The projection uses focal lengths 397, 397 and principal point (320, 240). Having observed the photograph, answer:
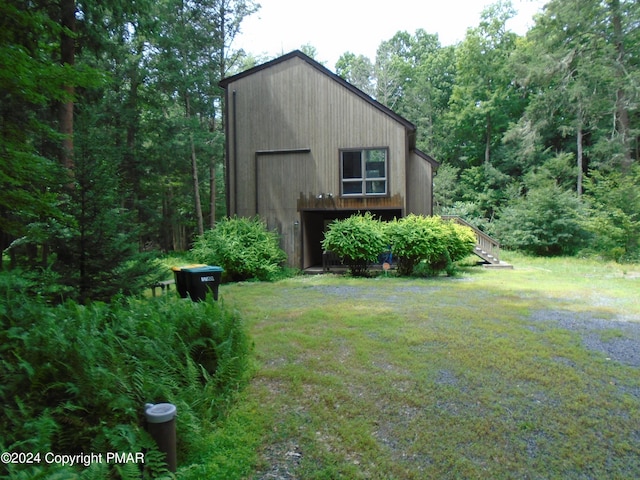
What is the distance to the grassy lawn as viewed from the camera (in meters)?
2.80

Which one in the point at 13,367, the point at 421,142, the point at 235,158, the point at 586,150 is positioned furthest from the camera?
the point at 421,142

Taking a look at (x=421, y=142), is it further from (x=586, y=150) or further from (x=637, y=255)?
(x=637, y=255)

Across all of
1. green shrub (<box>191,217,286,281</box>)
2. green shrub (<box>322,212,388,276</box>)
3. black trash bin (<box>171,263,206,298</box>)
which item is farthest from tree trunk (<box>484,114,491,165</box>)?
black trash bin (<box>171,263,206,298</box>)

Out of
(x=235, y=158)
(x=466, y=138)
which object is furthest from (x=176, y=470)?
(x=466, y=138)

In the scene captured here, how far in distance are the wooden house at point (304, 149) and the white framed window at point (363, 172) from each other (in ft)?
0.12

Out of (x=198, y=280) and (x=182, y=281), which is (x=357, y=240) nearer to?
(x=198, y=280)

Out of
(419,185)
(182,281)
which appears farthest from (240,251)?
(419,185)

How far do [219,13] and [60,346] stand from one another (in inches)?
1064

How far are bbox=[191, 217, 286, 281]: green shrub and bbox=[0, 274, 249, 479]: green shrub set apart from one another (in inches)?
293

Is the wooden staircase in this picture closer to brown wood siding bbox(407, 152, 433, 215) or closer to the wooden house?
brown wood siding bbox(407, 152, 433, 215)

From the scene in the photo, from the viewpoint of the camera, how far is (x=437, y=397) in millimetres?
3691

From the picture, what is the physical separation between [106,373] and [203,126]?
966 inches

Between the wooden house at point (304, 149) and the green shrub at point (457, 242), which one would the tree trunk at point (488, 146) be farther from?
the green shrub at point (457, 242)

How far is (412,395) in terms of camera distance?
3.72 meters
